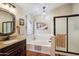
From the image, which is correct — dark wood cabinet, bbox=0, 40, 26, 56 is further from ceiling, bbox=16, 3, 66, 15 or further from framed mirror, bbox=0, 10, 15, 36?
ceiling, bbox=16, 3, 66, 15

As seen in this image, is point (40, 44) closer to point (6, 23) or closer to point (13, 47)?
point (13, 47)

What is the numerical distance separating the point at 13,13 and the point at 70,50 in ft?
3.30

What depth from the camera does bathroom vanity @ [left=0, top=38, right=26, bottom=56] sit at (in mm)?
1500

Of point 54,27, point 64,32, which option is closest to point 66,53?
point 64,32

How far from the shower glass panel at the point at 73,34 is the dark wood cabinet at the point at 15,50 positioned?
27.4 inches

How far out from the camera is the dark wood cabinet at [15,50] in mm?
1518

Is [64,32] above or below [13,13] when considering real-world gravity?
below

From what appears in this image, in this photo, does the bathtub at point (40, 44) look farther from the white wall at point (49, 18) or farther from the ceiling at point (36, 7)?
the ceiling at point (36, 7)

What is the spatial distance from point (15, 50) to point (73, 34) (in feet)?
2.93

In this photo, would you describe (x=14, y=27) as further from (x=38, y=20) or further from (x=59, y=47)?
(x=59, y=47)

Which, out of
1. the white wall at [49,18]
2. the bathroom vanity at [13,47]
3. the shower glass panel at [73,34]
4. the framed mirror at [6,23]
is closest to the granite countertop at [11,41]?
the bathroom vanity at [13,47]

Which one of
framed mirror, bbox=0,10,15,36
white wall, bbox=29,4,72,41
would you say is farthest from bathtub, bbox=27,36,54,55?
framed mirror, bbox=0,10,15,36

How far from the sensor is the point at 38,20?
1.64 meters

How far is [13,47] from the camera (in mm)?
1580
